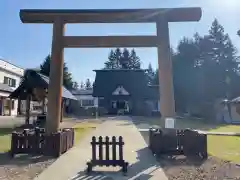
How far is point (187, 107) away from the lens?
1786 inches

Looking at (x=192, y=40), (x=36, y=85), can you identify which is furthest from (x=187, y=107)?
(x=36, y=85)

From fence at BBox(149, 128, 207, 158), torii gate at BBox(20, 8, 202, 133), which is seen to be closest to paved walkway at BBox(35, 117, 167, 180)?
fence at BBox(149, 128, 207, 158)

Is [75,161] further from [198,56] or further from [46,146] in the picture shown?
[198,56]

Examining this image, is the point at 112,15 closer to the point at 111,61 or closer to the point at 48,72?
the point at 48,72

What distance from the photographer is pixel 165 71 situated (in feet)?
31.8

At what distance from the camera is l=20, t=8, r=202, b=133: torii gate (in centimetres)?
994

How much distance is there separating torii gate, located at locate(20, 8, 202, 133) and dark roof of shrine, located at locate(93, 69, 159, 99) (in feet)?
120

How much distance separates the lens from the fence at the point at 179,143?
9.56 meters

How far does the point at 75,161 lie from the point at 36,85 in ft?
41.9

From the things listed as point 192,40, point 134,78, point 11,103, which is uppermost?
point 192,40

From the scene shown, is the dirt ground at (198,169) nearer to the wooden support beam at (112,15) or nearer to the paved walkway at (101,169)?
the paved walkway at (101,169)

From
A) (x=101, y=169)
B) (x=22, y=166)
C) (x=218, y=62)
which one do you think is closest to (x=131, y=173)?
(x=101, y=169)

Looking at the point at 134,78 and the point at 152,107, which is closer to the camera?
the point at 152,107

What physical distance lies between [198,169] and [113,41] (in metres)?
5.50
